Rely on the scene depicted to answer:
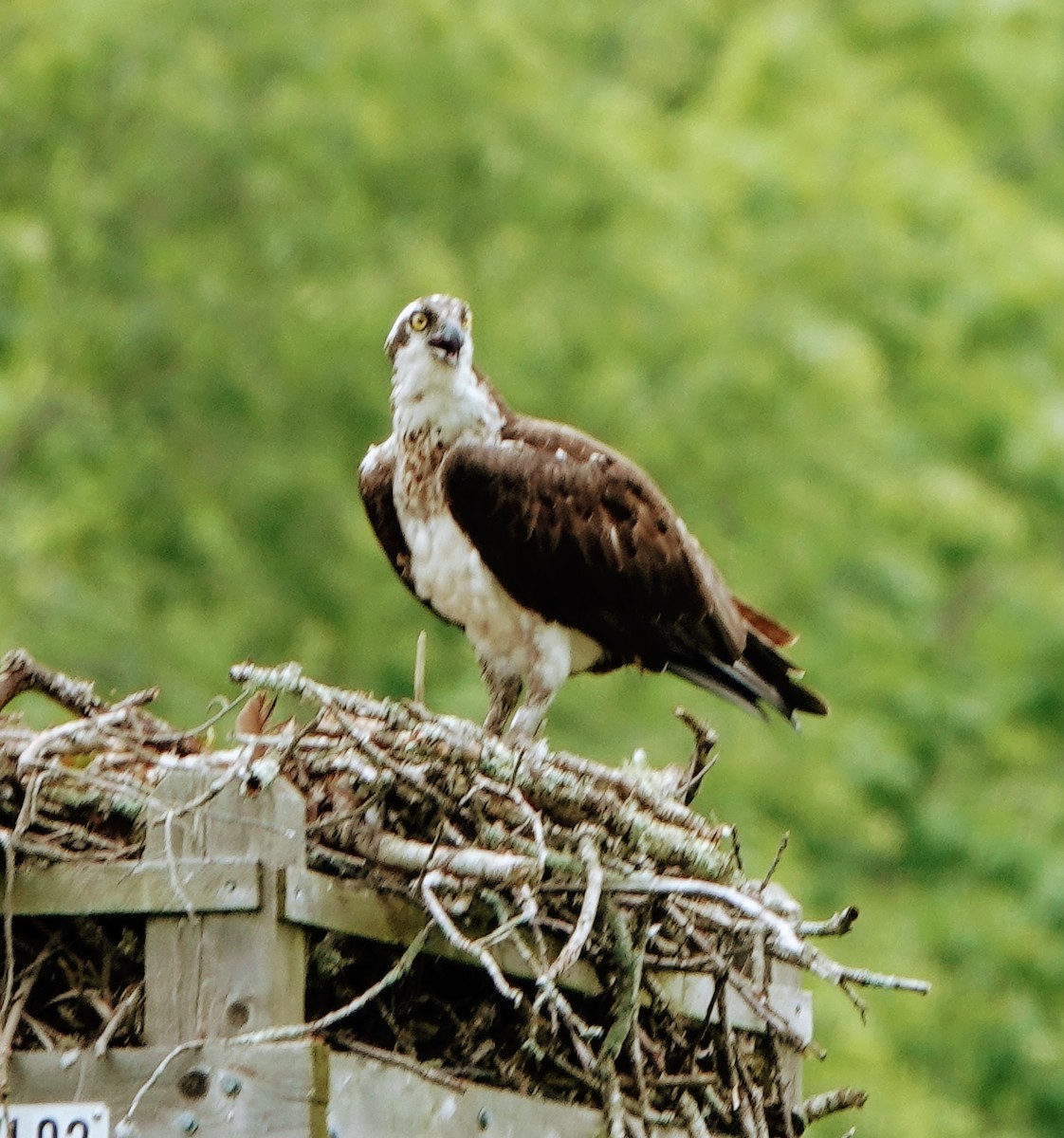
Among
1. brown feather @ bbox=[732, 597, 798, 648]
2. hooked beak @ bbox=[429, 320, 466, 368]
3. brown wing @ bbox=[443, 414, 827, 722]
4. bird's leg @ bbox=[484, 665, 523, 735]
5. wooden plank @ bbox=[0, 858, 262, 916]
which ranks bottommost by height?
wooden plank @ bbox=[0, 858, 262, 916]

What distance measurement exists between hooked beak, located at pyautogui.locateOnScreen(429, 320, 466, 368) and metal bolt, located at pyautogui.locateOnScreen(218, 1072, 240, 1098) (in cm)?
248

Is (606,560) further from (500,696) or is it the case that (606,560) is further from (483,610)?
(500,696)

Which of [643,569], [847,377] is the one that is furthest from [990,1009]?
[643,569]

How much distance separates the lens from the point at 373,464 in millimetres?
6059

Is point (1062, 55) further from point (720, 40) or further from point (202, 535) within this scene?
point (202, 535)

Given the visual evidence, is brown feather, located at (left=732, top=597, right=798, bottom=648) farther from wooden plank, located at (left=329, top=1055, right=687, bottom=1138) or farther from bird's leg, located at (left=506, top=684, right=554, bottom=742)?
wooden plank, located at (left=329, top=1055, right=687, bottom=1138)

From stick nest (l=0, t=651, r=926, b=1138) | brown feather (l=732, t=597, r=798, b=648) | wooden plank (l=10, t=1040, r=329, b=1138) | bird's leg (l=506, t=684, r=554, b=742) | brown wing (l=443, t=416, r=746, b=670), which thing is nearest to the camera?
wooden plank (l=10, t=1040, r=329, b=1138)

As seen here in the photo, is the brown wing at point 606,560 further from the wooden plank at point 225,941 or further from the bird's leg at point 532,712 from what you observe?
the wooden plank at point 225,941

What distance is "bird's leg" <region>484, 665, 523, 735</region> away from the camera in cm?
608

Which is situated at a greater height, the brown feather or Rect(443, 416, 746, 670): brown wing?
the brown feather

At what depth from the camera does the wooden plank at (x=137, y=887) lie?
3621mm

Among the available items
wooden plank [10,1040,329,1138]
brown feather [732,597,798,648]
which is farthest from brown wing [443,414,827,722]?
wooden plank [10,1040,329,1138]

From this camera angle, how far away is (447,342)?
5727mm

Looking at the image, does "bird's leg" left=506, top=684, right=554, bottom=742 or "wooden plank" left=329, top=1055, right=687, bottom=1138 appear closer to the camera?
"wooden plank" left=329, top=1055, right=687, bottom=1138
